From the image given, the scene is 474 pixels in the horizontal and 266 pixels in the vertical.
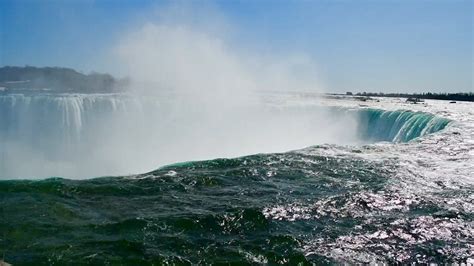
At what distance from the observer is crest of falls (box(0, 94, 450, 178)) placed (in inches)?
1114

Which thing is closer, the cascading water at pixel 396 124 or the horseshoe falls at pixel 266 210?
the horseshoe falls at pixel 266 210

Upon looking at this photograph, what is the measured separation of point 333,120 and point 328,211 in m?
25.7

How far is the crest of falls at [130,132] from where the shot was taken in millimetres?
28297

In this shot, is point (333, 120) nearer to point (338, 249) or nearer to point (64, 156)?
point (64, 156)

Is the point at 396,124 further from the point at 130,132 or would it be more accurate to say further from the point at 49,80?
the point at 49,80

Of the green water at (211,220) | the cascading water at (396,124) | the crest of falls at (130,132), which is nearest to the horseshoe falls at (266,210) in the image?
the green water at (211,220)

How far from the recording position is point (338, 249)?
675 centimetres

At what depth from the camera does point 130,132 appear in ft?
108

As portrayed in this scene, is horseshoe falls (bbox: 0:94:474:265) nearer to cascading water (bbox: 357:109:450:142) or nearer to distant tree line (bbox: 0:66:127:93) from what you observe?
cascading water (bbox: 357:109:450:142)

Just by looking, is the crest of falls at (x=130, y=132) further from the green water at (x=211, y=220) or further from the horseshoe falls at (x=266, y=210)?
the green water at (x=211, y=220)

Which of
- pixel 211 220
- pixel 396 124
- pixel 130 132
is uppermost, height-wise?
A: pixel 396 124

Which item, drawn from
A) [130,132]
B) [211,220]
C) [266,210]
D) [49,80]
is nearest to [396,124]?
[266,210]

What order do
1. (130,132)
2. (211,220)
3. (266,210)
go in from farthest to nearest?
(130,132) → (266,210) → (211,220)

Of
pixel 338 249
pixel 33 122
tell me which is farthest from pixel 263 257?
pixel 33 122
